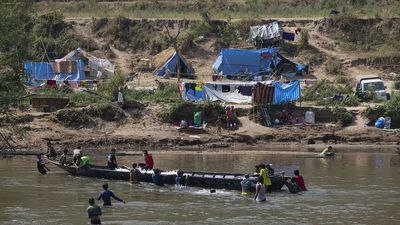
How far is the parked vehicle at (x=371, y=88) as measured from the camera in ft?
160

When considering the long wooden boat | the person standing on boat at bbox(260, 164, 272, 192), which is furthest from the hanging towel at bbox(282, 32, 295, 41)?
the person standing on boat at bbox(260, 164, 272, 192)

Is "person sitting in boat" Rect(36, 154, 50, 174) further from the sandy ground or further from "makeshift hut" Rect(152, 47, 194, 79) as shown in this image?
"makeshift hut" Rect(152, 47, 194, 79)

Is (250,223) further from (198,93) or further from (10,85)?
(198,93)

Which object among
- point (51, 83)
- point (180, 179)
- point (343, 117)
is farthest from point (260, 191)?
point (51, 83)

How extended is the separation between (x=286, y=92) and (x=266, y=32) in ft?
39.4

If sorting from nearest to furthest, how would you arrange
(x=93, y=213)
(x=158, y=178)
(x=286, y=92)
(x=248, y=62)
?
(x=93, y=213), (x=158, y=178), (x=286, y=92), (x=248, y=62)

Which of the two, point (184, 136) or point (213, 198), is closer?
point (213, 198)

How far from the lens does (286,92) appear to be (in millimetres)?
46375

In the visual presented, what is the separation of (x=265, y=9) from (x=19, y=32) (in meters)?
34.1

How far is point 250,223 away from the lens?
25.7m

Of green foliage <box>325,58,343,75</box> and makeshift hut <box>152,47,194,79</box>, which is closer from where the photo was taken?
makeshift hut <box>152,47,194,79</box>

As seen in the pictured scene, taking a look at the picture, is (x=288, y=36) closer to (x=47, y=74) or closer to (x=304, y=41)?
(x=304, y=41)

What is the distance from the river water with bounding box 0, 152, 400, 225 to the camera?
26.5 m

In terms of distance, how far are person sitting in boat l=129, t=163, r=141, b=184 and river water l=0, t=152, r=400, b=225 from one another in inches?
12.6
